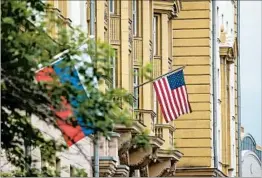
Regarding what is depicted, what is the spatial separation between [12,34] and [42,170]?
172 centimetres

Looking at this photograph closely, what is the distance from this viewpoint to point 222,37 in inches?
2766

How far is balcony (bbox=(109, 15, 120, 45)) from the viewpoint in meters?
47.8

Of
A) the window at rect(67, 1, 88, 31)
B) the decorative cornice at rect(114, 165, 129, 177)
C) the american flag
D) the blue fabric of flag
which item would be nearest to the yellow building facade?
the window at rect(67, 1, 88, 31)

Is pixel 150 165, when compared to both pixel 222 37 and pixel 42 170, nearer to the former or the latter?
pixel 222 37

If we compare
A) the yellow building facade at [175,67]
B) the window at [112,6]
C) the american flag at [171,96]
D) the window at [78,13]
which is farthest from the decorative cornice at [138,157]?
the window at [78,13]

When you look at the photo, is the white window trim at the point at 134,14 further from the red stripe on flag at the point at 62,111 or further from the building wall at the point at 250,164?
the red stripe on flag at the point at 62,111

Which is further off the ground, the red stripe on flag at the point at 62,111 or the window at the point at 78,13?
the window at the point at 78,13

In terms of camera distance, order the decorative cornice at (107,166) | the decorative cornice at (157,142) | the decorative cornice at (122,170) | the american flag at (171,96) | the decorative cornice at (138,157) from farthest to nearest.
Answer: the decorative cornice at (157,142)
the decorative cornice at (138,157)
the american flag at (171,96)
the decorative cornice at (122,170)
the decorative cornice at (107,166)

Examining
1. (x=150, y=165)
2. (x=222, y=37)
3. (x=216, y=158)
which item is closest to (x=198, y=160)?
(x=216, y=158)

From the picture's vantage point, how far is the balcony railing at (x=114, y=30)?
4781 centimetres

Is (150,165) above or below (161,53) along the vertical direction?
below

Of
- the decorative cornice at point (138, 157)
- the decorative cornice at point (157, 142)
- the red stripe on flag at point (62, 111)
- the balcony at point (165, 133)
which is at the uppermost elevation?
the balcony at point (165, 133)

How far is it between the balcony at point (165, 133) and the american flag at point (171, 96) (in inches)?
288

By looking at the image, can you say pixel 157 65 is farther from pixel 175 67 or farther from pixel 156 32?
pixel 175 67
